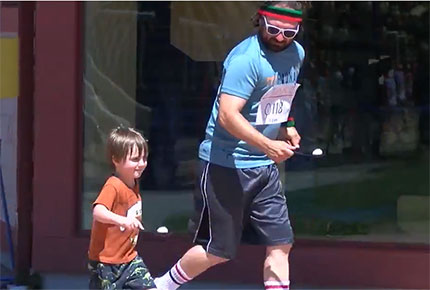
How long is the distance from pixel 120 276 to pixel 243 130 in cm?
95

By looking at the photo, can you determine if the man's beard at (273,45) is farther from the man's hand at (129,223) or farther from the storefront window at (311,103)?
the storefront window at (311,103)

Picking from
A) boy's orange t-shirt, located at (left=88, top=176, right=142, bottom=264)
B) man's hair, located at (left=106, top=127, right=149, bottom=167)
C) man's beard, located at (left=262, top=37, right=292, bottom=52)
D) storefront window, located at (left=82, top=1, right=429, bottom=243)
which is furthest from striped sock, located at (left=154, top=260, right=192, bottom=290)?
storefront window, located at (left=82, top=1, right=429, bottom=243)

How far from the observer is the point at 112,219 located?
4.78 m

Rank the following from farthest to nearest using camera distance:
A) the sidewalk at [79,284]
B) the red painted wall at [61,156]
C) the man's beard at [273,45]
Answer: the red painted wall at [61,156] < the sidewalk at [79,284] < the man's beard at [273,45]

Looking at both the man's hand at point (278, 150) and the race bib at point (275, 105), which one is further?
the race bib at point (275, 105)

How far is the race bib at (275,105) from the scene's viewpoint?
507 centimetres

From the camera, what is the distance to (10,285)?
688 cm

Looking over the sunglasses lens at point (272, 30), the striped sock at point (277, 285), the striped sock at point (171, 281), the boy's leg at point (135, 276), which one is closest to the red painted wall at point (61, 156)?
the striped sock at point (171, 281)

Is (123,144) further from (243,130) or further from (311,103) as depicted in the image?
(311,103)

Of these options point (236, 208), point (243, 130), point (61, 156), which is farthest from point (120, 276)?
point (61, 156)

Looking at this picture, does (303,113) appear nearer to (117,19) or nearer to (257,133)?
(117,19)

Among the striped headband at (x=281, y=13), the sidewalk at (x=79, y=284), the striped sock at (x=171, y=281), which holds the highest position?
the striped headband at (x=281, y=13)

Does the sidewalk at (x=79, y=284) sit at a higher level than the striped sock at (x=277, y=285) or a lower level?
lower

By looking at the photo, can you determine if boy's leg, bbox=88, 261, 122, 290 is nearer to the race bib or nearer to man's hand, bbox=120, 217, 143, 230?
man's hand, bbox=120, 217, 143, 230
